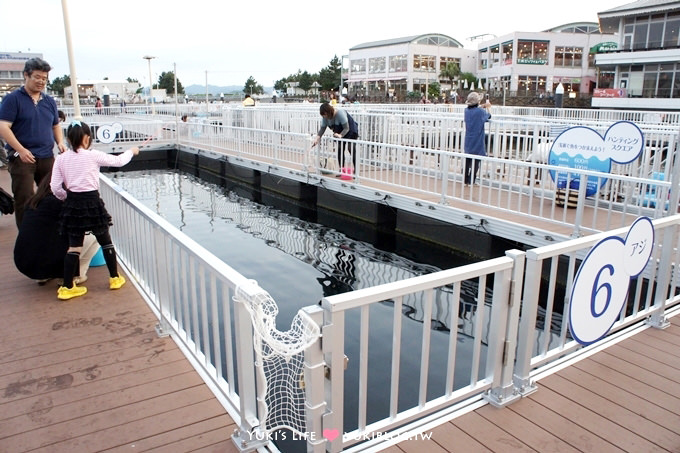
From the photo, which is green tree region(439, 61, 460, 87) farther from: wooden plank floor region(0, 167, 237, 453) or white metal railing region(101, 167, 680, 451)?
wooden plank floor region(0, 167, 237, 453)

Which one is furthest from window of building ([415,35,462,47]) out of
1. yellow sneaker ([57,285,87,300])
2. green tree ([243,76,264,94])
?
yellow sneaker ([57,285,87,300])

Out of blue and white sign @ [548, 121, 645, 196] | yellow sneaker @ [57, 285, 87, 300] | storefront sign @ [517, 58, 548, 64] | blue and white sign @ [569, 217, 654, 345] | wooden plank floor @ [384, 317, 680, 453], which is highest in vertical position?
storefront sign @ [517, 58, 548, 64]

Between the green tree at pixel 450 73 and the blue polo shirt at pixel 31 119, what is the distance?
6505cm

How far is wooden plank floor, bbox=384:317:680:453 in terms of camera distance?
2770mm

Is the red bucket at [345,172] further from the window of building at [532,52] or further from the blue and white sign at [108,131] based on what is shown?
the window of building at [532,52]

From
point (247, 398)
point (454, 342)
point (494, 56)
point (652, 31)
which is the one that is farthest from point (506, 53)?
point (247, 398)

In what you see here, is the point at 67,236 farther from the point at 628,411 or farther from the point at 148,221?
the point at 628,411

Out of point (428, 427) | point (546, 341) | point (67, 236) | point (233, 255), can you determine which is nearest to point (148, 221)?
point (67, 236)

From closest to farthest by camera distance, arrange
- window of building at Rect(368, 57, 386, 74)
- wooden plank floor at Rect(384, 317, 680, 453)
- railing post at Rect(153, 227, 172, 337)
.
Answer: wooden plank floor at Rect(384, 317, 680, 453) → railing post at Rect(153, 227, 172, 337) → window of building at Rect(368, 57, 386, 74)

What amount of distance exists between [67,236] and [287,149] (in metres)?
9.57

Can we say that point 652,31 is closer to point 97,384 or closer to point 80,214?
point 80,214

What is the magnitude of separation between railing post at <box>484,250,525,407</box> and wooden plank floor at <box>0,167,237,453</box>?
1.59 metres

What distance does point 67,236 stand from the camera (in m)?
4.66

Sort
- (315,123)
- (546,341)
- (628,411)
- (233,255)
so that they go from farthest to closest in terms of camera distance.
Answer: (315,123) → (233,255) → (546,341) → (628,411)
